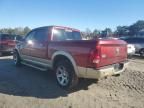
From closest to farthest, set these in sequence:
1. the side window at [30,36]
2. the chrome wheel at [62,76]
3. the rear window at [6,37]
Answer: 1. the chrome wheel at [62,76]
2. the side window at [30,36]
3. the rear window at [6,37]

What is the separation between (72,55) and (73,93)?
1114 mm

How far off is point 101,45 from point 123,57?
1384 millimetres

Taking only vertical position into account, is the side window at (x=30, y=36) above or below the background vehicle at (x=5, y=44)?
above

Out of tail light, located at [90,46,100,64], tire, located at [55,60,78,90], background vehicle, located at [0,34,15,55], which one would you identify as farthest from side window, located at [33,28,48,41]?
background vehicle, located at [0,34,15,55]

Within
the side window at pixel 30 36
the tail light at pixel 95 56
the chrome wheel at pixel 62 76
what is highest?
the side window at pixel 30 36

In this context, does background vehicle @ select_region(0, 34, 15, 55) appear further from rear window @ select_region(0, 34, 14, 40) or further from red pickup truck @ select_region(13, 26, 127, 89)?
red pickup truck @ select_region(13, 26, 127, 89)

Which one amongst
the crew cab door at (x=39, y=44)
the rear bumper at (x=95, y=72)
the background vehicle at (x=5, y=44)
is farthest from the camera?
the background vehicle at (x=5, y=44)

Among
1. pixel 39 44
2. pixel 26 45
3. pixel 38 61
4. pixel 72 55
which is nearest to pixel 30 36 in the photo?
pixel 26 45

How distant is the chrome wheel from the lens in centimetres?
Result: 534

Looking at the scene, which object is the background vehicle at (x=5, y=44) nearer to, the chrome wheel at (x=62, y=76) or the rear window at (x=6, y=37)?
the rear window at (x=6, y=37)

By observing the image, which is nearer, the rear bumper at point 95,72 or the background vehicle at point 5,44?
the rear bumper at point 95,72

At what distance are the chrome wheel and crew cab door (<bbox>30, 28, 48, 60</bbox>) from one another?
3.04 ft

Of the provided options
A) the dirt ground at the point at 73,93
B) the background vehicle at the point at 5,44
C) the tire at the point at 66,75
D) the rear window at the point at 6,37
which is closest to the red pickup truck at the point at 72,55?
the tire at the point at 66,75

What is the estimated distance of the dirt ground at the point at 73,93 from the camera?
171 inches
